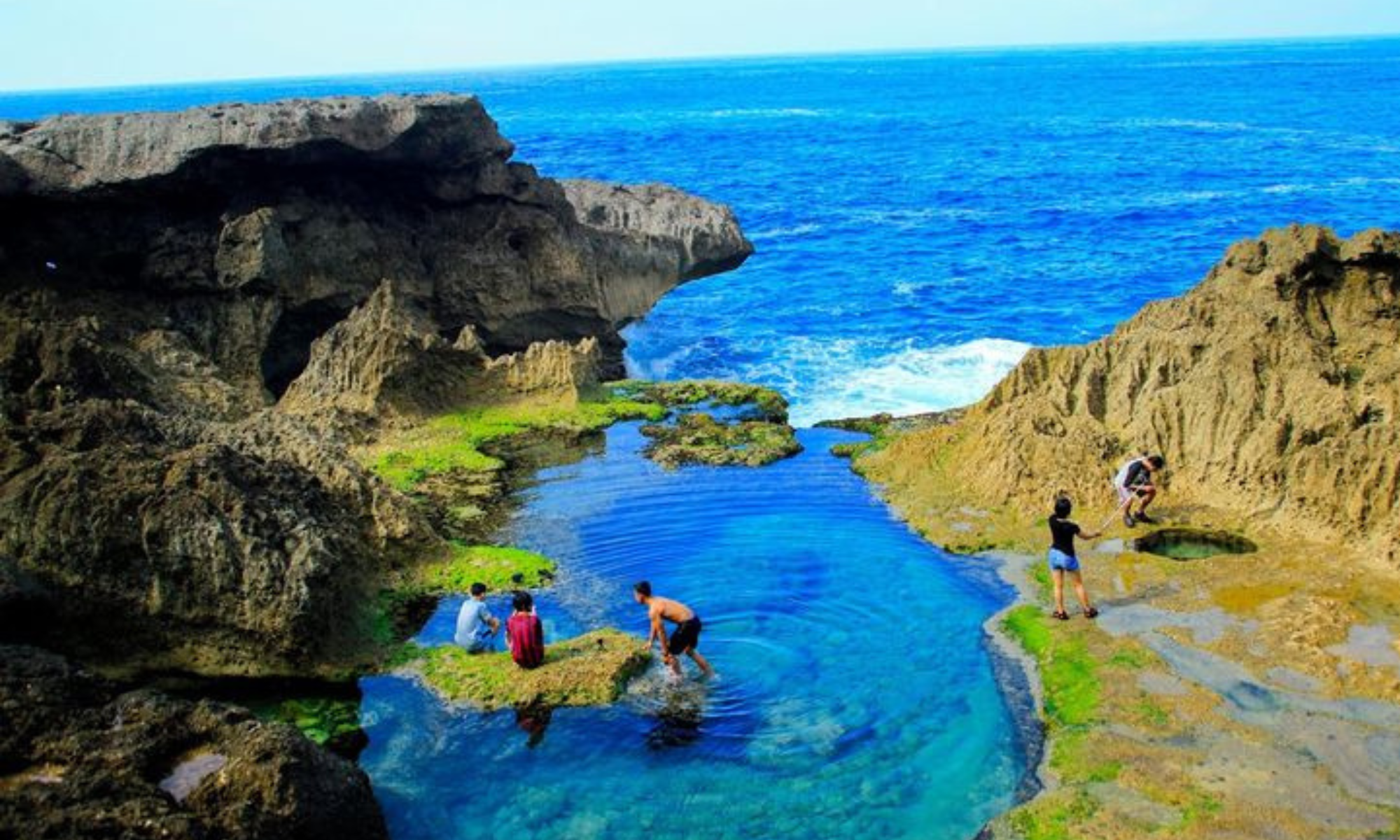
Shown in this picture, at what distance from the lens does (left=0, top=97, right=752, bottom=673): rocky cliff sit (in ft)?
55.6

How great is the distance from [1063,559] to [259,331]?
21.7 metres

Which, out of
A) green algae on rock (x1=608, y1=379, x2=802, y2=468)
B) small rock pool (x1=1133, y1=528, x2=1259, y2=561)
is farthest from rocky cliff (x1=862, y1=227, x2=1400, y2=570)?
green algae on rock (x1=608, y1=379, x2=802, y2=468)

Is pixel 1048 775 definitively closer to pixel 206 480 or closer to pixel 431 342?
pixel 206 480

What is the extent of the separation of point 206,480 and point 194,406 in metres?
8.52

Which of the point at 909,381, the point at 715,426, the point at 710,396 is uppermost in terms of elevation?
the point at 715,426

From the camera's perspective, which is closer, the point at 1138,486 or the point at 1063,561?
the point at 1063,561

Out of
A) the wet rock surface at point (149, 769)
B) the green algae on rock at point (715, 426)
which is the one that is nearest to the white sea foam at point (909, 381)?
the green algae on rock at point (715, 426)

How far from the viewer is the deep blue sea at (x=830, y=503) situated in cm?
1459

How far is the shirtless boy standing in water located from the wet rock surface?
4771mm

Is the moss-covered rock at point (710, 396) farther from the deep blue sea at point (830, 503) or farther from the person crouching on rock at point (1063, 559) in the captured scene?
the person crouching on rock at point (1063, 559)

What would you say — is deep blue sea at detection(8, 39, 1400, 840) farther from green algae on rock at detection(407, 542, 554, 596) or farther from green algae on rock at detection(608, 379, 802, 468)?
green algae on rock at detection(608, 379, 802, 468)

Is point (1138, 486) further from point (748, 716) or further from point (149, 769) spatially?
point (149, 769)

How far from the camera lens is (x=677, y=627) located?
17125 mm

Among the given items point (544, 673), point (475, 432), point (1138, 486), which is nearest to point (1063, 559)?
point (1138, 486)
